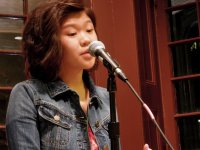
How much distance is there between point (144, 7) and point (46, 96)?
3.93 feet

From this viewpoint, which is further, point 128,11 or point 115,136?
point 128,11

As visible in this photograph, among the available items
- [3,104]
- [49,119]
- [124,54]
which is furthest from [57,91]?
[124,54]

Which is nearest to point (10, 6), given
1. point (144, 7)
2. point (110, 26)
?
point (110, 26)

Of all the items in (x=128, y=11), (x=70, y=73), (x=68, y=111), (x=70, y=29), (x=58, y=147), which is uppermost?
(x=128, y=11)

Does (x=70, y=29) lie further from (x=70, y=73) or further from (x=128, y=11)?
(x=128, y=11)

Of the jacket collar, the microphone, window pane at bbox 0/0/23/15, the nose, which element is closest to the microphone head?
the microphone

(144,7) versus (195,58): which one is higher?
(144,7)

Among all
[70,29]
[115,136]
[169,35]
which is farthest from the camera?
[169,35]

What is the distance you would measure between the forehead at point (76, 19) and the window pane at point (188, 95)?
1.09 meters

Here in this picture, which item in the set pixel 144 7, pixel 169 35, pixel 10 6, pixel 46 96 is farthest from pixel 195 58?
pixel 46 96

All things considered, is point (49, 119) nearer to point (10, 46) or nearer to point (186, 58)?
point (10, 46)

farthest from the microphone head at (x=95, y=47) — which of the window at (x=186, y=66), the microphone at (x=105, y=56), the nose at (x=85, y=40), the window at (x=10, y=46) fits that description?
the window at (x=186, y=66)

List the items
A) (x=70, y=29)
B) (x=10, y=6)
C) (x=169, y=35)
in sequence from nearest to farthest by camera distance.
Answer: (x=70, y=29)
(x=10, y=6)
(x=169, y=35)

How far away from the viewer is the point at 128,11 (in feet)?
8.04
